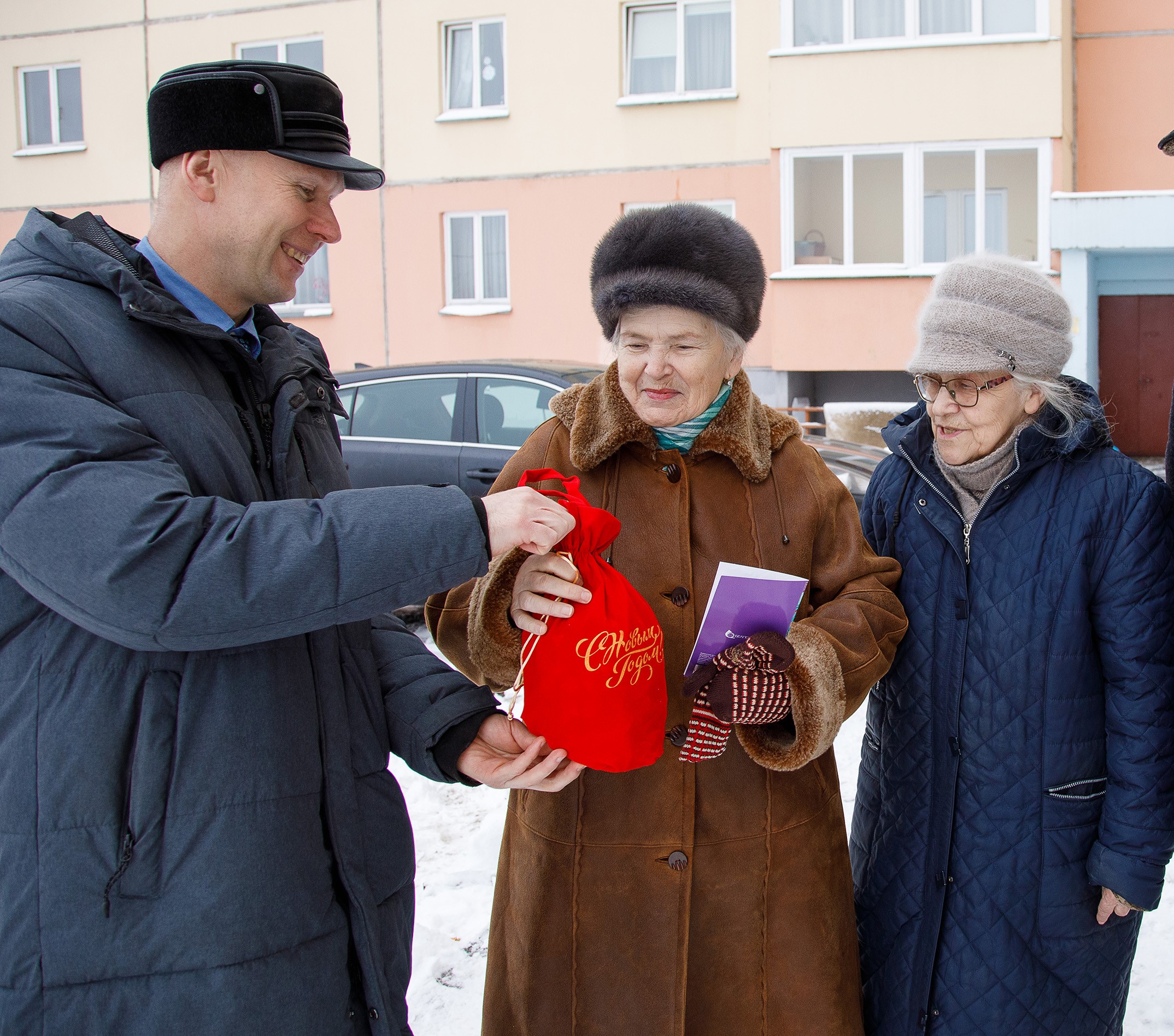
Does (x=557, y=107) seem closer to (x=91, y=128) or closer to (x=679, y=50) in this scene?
(x=679, y=50)

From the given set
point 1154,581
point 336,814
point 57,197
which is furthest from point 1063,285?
point 57,197

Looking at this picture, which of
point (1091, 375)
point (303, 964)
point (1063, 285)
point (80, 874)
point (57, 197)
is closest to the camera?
point (80, 874)

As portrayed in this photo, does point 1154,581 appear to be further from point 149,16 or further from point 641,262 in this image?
point 149,16

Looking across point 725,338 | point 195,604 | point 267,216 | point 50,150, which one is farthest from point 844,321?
point 195,604

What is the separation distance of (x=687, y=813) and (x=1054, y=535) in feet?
2.95

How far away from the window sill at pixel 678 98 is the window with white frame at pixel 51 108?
8570 millimetres

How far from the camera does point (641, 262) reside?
1.96 meters

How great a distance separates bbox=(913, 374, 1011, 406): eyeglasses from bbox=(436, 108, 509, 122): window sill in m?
12.9

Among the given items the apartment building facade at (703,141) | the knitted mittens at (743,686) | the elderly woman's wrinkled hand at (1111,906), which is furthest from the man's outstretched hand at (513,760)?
the apartment building facade at (703,141)

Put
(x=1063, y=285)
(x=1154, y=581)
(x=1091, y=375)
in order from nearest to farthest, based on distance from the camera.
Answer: (x=1154, y=581)
(x=1063, y=285)
(x=1091, y=375)

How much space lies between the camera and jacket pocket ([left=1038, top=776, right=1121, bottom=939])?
1.99 metres

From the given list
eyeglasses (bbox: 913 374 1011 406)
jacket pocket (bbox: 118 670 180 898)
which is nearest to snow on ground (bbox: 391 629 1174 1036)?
jacket pocket (bbox: 118 670 180 898)

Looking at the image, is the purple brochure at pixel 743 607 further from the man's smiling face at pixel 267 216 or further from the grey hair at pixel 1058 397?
the man's smiling face at pixel 267 216

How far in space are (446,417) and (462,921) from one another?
3647 millimetres
